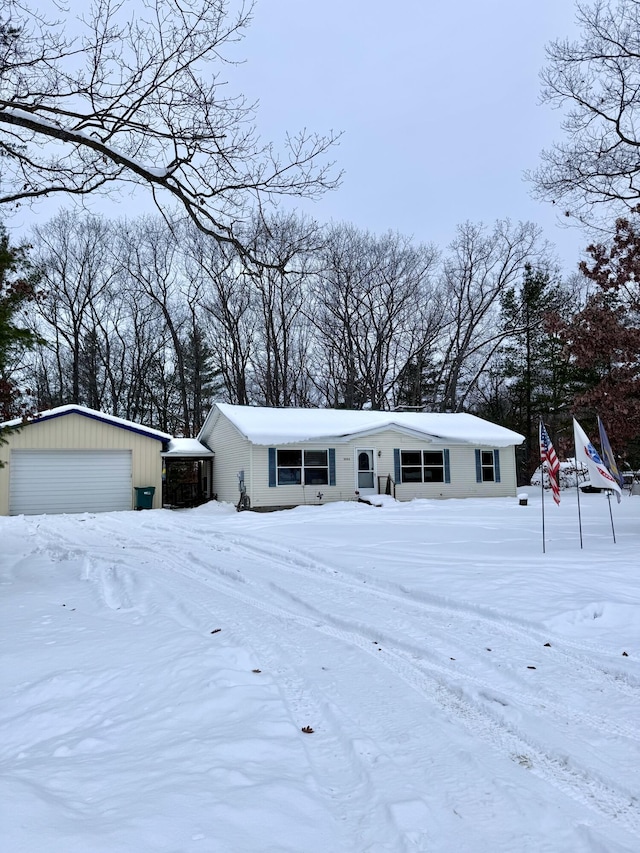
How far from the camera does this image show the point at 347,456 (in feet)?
69.6

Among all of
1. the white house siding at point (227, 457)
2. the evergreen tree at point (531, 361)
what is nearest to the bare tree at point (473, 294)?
the evergreen tree at point (531, 361)

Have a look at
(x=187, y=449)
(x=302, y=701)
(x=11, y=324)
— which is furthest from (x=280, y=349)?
(x=302, y=701)

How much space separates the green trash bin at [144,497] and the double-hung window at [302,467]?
4.76m

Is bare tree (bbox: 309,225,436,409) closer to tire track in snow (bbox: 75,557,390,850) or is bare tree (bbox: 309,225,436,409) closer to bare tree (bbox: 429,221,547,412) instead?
bare tree (bbox: 429,221,547,412)

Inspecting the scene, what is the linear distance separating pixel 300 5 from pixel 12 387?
21.7 ft

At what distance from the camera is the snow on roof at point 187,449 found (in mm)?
22359

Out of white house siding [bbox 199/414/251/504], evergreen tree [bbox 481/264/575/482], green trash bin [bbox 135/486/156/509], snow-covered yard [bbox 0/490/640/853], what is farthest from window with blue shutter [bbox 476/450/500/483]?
snow-covered yard [bbox 0/490/640/853]

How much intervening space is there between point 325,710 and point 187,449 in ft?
67.2

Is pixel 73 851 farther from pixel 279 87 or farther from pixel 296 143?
pixel 279 87

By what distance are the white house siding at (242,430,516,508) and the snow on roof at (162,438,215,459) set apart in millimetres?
643

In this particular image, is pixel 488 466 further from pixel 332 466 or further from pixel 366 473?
pixel 332 466

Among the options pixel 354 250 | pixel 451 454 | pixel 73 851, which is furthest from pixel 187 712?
pixel 354 250

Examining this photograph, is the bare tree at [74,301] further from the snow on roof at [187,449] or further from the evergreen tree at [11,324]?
the evergreen tree at [11,324]

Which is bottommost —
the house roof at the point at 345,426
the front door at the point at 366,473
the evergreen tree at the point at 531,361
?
the front door at the point at 366,473
